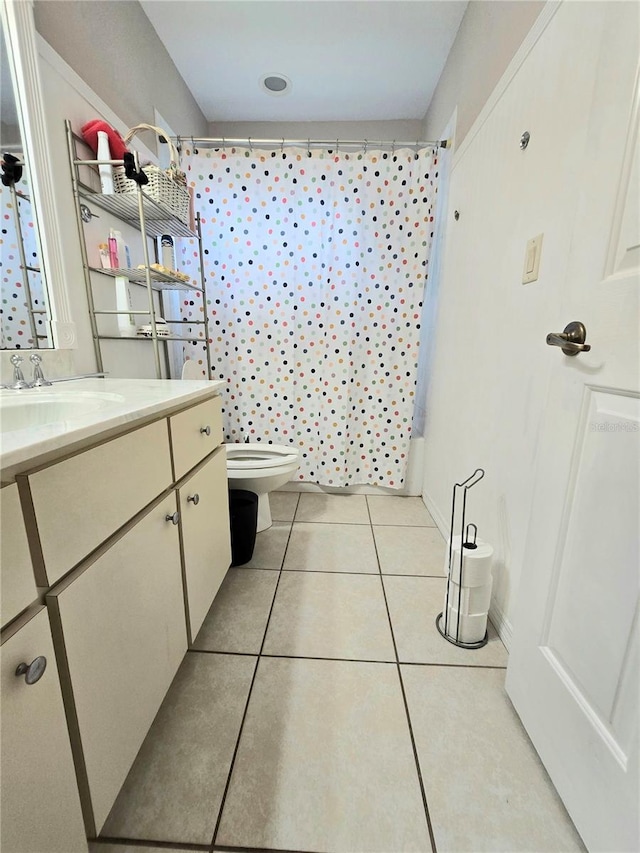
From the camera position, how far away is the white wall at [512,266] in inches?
36.6

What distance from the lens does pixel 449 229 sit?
1.87m

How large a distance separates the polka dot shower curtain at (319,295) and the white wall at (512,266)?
36 centimetres

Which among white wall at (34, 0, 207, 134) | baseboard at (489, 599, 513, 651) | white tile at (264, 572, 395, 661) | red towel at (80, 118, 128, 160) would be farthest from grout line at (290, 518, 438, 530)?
white wall at (34, 0, 207, 134)

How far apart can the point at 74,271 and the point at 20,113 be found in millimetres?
425

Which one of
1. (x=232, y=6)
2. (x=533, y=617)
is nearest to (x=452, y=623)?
(x=533, y=617)

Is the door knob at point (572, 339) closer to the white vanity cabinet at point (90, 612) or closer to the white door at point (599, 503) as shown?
the white door at point (599, 503)

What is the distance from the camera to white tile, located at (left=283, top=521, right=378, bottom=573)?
161 cm

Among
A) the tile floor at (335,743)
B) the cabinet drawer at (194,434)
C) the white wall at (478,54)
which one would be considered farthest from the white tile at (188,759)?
the white wall at (478,54)

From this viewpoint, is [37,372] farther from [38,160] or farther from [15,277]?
[38,160]

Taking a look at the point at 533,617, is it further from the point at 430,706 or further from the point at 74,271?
the point at 74,271

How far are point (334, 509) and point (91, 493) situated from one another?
5.52 ft

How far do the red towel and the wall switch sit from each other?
1460 mm

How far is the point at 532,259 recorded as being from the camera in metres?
1.08

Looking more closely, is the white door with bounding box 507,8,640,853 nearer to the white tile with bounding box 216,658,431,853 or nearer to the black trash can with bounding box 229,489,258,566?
the white tile with bounding box 216,658,431,853
